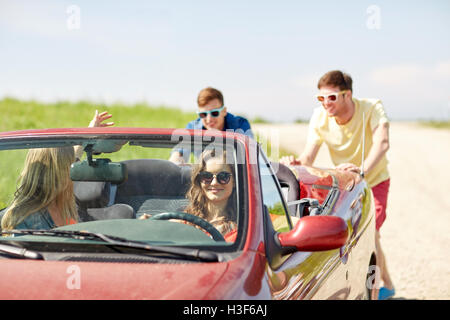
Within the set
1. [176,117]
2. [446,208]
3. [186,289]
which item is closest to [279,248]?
[186,289]

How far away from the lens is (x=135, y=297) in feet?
7.07

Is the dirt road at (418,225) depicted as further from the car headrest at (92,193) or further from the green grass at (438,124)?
the green grass at (438,124)

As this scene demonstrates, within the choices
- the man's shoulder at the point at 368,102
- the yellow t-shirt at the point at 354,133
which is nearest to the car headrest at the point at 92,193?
the yellow t-shirt at the point at 354,133

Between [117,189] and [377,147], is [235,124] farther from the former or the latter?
[117,189]

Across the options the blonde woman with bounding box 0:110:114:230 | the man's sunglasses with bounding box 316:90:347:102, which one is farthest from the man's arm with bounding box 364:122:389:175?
the blonde woman with bounding box 0:110:114:230

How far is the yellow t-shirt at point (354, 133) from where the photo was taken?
5625mm

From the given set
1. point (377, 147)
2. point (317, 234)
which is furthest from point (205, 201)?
point (377, 147)

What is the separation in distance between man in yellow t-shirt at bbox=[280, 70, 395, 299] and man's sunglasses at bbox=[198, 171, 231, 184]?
2.28m

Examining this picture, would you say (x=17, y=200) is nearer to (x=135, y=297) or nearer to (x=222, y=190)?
(x=222, y=190)

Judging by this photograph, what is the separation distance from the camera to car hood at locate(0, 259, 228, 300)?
217cm

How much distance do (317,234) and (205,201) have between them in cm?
67

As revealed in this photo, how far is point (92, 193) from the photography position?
129 inches

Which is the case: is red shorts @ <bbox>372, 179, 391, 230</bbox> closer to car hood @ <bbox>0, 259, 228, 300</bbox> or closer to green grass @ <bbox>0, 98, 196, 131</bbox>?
A: car hood @ <bbox>0, 259, 228, 300</bbox>

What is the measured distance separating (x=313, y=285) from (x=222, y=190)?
0.64m
